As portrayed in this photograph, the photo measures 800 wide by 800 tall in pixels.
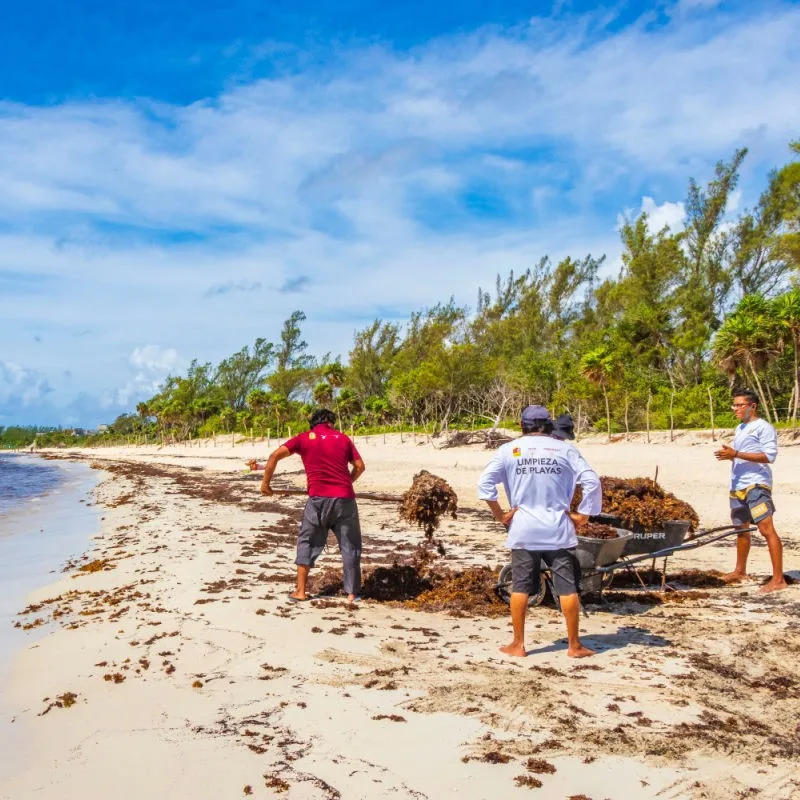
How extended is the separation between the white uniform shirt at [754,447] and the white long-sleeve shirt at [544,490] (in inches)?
136

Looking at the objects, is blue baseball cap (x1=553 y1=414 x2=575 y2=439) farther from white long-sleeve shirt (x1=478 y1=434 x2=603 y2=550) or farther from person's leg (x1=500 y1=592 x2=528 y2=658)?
person's leg (x1=500 y1=592 x2=528 y2=658)

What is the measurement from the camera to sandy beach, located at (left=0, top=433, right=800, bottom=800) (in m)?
3.40

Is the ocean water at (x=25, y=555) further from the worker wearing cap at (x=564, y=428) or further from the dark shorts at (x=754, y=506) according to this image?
the dark shorts at (x=754, y=506)

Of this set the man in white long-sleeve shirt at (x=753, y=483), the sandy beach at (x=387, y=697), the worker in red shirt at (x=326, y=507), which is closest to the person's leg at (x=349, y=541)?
the worker in red shirt at (x=326, y=507)

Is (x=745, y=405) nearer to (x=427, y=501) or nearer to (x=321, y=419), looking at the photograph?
(x=427, y=501)

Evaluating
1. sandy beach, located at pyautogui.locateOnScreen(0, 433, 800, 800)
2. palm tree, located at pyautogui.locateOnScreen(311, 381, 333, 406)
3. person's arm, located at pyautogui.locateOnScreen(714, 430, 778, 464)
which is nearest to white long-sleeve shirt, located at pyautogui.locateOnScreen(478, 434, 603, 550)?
sandy beach, located at pyautogui.locateOnScreen(0, 433, 800, 800)

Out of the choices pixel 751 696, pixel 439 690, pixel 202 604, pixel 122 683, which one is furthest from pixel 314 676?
pixel 751 696

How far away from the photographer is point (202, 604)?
22.8ft

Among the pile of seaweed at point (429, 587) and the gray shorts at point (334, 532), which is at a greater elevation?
the gray shorts at point (334, 532)

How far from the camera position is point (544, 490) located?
5.18m

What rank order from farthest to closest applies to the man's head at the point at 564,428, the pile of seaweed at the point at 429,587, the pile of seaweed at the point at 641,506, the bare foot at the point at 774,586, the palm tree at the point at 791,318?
the palm tree at the point at 791,318, the pile of seaweed at the point at 641,506, the bare foot at the point at 774,586, the pile of seaweed at the point at 429,587, the man's head at the point at 564,428

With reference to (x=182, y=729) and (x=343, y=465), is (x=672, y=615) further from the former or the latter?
(x=182, y=729)

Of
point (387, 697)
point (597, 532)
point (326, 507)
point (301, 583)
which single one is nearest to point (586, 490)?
point (597, 532)

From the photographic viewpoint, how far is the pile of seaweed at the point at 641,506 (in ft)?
24.6
